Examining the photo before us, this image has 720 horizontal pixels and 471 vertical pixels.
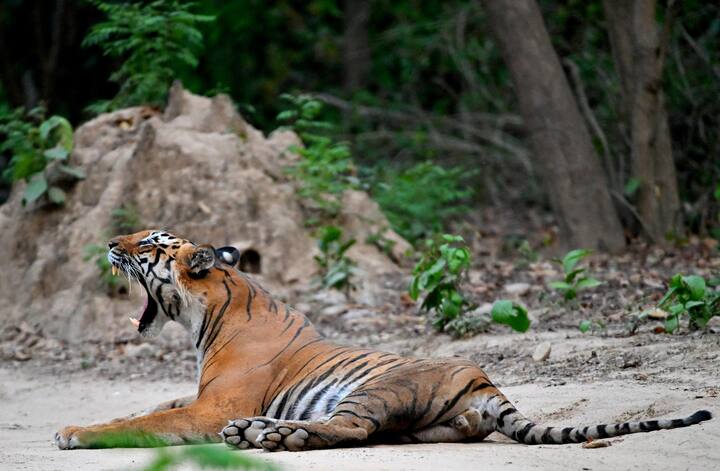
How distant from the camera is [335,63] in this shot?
19406 millimetres

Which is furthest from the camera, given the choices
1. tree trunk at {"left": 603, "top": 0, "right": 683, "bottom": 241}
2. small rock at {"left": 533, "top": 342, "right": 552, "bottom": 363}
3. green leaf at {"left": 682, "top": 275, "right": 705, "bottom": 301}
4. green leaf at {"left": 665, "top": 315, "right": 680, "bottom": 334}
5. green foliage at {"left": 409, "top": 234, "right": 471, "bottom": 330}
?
tree trunk at {"left": 603, "top": 0, "right": 683, "bottom": 241}

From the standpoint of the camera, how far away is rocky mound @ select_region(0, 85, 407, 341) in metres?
10.3

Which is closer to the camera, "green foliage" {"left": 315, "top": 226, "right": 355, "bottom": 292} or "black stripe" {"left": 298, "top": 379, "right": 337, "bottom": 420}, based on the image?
"black stripe" {"left": 298, "top": 379, "right": 337, "bottom": 420}

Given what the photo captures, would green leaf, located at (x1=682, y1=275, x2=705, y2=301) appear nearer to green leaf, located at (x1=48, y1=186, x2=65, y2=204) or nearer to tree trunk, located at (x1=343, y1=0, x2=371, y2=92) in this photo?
green leaf, located at (x1=48, y1=186, x2=65, y2=204)

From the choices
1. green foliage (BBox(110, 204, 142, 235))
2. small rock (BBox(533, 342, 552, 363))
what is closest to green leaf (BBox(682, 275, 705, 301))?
small rock (BBox(533, 342, 552, 363))

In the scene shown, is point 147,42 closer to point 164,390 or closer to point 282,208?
point 282,208

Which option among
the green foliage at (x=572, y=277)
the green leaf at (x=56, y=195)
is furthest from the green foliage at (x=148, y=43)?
the green foliage at (x=572, y=277)

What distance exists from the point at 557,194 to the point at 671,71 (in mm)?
2903

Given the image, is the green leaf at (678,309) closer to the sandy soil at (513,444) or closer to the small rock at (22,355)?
the sandy soil at (513,444)

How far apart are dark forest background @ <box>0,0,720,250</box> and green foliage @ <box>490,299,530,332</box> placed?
4394mm

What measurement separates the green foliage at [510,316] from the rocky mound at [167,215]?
2898mm

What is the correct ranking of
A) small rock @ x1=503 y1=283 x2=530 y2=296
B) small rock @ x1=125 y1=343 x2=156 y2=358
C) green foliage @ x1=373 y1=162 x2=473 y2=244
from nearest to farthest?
small rock @ x1=125 y1=343 x2=156 y2=358
small rock @ x1=503 y1=283 x2=530 y2=296
green foliage @ x1=373 y1=162 x2=473 y2=244

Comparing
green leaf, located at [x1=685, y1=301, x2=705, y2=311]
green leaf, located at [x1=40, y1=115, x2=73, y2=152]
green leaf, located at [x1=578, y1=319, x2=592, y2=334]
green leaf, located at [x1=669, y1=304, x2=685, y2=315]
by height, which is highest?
green leaf, located at [x1=40, y1=115, x2=73, y2=152]

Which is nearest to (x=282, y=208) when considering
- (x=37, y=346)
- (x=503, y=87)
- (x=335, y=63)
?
(x=37, y=346)
